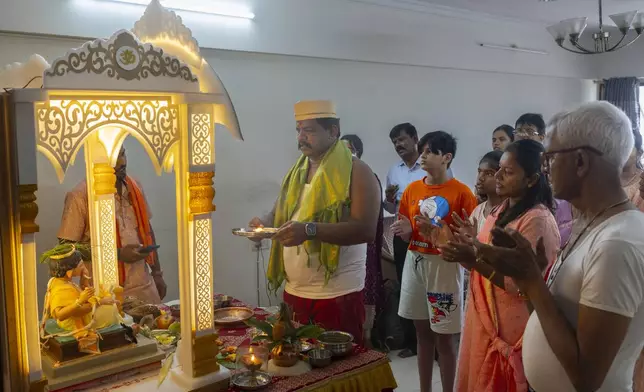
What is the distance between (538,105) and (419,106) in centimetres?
231

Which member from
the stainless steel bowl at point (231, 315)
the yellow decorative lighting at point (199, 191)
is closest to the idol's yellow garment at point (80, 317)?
the yellow decorative lighting at point (199, 191)

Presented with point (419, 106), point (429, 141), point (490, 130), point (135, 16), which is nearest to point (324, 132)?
point (429, 141)

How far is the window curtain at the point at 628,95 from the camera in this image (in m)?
7.23

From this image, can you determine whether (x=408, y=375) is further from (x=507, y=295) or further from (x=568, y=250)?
(x=568, y=250)

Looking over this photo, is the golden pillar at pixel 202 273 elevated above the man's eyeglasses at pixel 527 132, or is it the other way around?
the man's eyeglasses at pixel 527 132

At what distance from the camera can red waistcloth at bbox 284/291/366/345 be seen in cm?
237

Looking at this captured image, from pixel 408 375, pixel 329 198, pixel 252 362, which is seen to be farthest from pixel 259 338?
pixel 408 375

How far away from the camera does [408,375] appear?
12.3ft

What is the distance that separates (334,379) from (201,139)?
84cm

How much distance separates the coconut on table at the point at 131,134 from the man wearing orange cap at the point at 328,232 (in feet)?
2.28

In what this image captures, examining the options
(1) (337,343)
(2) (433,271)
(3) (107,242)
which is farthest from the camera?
(2) (433,271)

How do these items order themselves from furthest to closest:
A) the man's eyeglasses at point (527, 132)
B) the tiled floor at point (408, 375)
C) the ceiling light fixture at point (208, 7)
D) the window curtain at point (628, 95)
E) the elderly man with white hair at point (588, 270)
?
the window curtain at point (628, 95), the man's eyeglasses at point (527, 132), the ceiling light fixture at point (208, 7), the tiled floor at point (408, 375), the elderly man with white hair at point (588, 270)

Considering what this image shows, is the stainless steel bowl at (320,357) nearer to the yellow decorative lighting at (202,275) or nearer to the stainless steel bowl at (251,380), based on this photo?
the stainless steel bowl at (251,380)

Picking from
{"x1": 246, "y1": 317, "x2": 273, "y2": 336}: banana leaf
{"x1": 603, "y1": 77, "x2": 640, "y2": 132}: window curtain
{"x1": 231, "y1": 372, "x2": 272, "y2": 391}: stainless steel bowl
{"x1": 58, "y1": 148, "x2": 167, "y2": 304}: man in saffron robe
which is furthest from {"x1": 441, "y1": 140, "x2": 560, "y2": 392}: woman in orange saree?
{"x1": 603, "y1": 77, "x2": 640, "y2": 132}: window curtain
